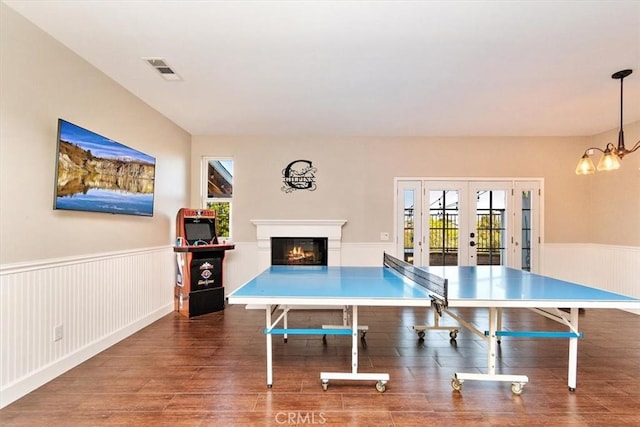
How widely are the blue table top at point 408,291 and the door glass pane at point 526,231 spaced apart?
272cm

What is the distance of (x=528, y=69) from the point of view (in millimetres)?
3074

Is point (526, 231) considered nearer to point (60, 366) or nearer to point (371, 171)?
point (371, 171)

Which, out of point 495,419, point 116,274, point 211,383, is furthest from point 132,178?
point 495,419

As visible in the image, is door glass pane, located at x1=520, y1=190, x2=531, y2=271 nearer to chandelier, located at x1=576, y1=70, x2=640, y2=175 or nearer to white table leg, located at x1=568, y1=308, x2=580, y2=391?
chandelier, located at x1=576, y1=70, x2=640, y2=175

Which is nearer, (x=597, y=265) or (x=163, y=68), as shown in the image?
(x=163, y=68)

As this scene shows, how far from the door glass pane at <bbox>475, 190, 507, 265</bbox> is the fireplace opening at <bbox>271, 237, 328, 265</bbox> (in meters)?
2.57

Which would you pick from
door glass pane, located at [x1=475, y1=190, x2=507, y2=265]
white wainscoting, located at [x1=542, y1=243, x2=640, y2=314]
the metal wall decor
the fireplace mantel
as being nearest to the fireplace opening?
the fireplace mantel

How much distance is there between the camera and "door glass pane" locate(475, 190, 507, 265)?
5527mm

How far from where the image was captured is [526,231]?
5.52 m

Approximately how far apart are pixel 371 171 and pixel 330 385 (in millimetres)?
3655

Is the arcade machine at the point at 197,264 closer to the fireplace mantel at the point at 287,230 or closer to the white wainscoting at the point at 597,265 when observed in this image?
the fireplace mantel at the point at 287,230

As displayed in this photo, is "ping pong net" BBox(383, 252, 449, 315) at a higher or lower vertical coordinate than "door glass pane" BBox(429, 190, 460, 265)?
lower

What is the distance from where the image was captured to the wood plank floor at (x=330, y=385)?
2174 mm

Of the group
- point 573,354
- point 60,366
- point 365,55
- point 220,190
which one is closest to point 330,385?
point 573,354
